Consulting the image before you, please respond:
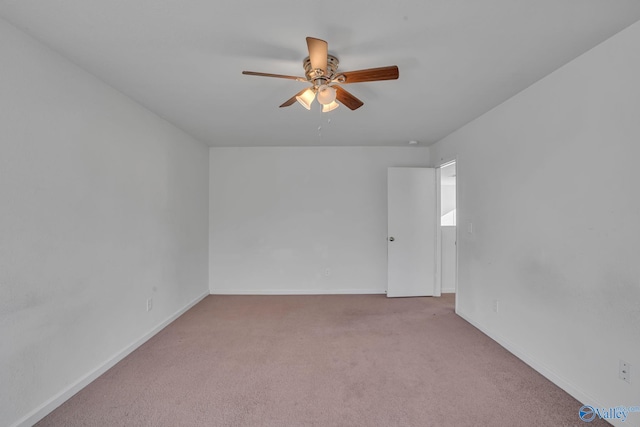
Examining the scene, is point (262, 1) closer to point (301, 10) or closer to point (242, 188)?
point (301, 10)

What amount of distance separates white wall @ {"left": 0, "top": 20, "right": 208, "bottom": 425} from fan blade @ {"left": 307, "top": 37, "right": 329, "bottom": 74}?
165 centimetres

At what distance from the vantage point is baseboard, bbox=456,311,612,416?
5.98ft

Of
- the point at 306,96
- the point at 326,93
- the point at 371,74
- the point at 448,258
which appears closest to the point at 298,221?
the point at 448,258

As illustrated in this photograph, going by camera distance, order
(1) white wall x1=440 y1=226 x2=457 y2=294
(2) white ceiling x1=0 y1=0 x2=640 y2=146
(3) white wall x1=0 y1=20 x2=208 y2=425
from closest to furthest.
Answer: (2) white ceiling x1=0 y1=0 x2=640 y2=146
(3) white wall x1=0 y1=20 x2=208 y2=425
(1) white wall x1=440 y1=226 x2=457 y2=294

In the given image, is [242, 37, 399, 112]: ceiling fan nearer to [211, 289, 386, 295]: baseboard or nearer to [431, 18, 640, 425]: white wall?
[431, 18, 640, 425]: white wall

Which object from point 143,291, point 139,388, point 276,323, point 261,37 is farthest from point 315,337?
point 261,37

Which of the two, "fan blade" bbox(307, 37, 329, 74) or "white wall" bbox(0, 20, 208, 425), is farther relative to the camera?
"white wall" bbox(0, 20, 208, 425)

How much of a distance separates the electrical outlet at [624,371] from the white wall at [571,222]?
33mm

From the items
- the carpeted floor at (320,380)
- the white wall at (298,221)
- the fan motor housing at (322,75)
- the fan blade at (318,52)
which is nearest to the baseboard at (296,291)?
the white wall at (298,221)

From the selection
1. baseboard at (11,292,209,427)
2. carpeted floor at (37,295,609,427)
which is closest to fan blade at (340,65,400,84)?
carpeted floor at (37,295,609,427)

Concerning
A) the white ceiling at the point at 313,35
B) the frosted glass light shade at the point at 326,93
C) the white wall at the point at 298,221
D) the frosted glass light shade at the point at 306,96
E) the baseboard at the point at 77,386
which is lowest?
the baseboard at the point at 77,386

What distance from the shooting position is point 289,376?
215cm

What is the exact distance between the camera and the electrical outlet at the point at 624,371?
1565 millimetres

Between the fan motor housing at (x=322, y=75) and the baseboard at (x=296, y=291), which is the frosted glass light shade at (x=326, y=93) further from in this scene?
the baseboard at (x=296, y=291)
